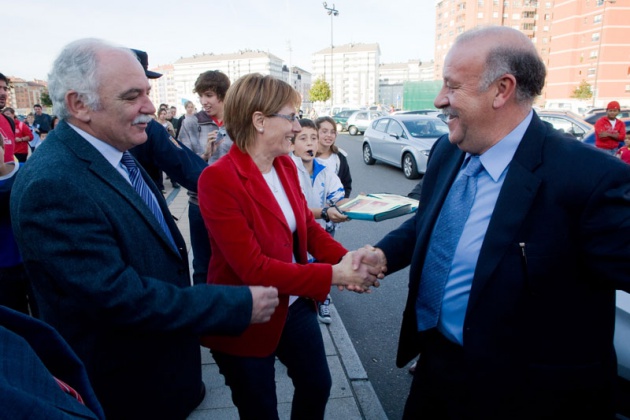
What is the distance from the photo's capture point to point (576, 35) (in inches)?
2773

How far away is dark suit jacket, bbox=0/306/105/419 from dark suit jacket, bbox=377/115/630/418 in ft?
4.08

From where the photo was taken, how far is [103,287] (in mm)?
1394

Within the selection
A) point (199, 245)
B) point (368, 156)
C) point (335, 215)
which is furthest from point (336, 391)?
point (368, 156)

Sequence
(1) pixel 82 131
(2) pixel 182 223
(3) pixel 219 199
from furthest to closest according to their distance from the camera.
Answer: (2) pixel 182 223
(3) pixel 219 199
(1) pixel 82 131

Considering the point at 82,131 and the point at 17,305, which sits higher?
the point at 82,131

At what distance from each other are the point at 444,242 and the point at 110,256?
1.26 m

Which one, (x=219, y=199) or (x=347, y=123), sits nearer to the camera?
(x=219, y=199)

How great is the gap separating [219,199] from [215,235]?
0.55 feet

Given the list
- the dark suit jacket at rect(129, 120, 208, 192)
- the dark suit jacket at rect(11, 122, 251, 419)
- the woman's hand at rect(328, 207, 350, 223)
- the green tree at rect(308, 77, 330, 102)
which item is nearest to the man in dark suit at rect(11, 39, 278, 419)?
the dark suit jacket at rect(11, 122, 251, 419)

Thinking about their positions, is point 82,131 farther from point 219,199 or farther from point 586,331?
point 586,331

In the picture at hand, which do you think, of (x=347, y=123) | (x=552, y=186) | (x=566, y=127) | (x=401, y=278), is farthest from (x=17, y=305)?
(x=347, y=123)

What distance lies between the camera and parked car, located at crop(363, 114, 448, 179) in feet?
38.0

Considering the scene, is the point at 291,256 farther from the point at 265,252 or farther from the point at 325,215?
the point at 325,215

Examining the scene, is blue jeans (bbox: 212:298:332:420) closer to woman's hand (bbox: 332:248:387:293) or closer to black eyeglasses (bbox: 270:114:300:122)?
woman's hand (bbox: 332:248:387:293)
